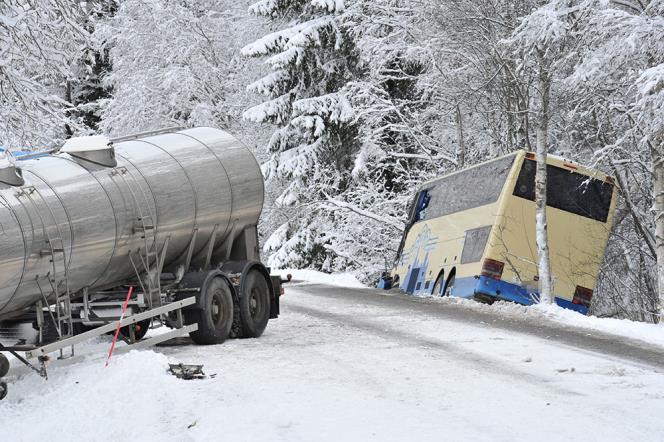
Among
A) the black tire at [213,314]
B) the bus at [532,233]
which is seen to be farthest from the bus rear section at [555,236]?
the black tire at [213,314]

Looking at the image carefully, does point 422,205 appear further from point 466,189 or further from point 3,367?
point 3,367

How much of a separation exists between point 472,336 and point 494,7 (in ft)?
31.4

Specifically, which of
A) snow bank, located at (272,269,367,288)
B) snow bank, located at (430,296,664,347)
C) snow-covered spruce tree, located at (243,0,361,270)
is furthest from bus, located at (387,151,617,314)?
snow-covered spruce tree, located at (243,0,361,270)

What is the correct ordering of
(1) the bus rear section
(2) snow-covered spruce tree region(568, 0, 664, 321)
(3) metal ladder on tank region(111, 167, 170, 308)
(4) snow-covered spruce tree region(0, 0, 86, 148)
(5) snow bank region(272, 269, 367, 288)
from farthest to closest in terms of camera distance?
1. (5) snow bank region(272, 269, 367, 288)
2. (1) the bus rear section
3. (2) snow-covered spruce tree region(568, 0, 664, 321)
4. (3) metal ladder on tank region(111, 167, 170, 308)
5. (4) snow-covered spruce tree region(0, 0, 86, 148)

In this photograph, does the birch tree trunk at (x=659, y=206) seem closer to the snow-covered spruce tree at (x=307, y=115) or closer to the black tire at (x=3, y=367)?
the black tire at (x=3, y=367)

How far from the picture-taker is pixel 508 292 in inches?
782

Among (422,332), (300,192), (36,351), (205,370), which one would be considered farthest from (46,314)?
(300,192)

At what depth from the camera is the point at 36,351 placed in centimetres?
1049

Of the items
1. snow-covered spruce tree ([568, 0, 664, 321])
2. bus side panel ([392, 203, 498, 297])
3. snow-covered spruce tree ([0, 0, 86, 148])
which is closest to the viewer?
snow-covered spruce tree ([0, 0, 86, 148])

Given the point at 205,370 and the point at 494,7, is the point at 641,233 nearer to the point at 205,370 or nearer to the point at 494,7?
the point at 494,7

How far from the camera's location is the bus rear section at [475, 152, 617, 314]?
19797 mm

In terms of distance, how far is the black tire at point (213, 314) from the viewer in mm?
13609

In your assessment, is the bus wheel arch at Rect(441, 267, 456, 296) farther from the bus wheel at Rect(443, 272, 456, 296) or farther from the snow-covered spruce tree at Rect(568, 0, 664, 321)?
the snow-covered spruce tree at Rect(568, 0, 664, 321)

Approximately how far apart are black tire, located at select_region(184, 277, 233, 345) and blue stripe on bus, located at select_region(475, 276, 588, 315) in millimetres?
6801
